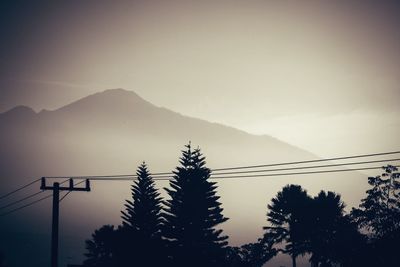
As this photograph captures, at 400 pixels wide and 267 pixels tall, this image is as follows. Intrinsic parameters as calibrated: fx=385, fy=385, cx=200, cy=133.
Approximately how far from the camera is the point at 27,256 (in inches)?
6860

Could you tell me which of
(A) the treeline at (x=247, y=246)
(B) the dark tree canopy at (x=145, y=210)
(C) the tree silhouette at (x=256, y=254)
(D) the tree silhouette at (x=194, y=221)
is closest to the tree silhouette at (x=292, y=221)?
(A) the treeline at (x=247, y=246)

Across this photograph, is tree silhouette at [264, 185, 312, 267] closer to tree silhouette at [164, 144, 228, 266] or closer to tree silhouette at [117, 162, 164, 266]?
tree silhouette at [164, 144, 228, 266]

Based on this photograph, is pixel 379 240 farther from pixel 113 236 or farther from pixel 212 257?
pixel 113 236

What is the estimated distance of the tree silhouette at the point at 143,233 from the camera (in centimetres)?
3784

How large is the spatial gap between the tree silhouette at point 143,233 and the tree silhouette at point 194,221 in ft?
5.75

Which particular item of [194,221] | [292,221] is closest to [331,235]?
[292,221]

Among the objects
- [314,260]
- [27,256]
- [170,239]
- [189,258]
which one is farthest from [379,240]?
[27,256]

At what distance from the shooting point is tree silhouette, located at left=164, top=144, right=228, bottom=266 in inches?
1480

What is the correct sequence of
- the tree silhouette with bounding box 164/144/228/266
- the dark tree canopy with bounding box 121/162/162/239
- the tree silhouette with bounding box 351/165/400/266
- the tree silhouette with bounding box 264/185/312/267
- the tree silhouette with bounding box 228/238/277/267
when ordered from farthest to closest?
the tree silhouette with bounding box 228/238/277/267
the dark tree canopy with bounding box 121/162/162/239
the tree silhouette with bounding box 264/185/312/267
the tree silhouette with bounding box 164/144/228/266
the tree silhouette with bounding box 351/165/400/266

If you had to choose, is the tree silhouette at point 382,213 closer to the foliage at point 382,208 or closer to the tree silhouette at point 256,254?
the foliage at point 382,208

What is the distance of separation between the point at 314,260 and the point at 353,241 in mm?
12162

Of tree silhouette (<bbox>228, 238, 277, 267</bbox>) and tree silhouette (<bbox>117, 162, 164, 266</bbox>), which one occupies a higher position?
tree silhouette (<bbox>117, 162, 164, 266</bbox>)

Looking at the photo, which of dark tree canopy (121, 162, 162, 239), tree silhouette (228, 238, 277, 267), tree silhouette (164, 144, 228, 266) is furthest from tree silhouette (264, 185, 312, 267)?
dark tree canopy (121, 162, 162, 239)

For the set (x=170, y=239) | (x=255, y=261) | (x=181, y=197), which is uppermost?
(x=181, y=197)
